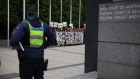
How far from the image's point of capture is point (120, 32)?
19.3 feet

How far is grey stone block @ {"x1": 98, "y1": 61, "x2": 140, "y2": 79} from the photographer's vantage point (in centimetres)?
563

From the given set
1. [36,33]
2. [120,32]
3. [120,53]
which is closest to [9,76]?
[36,33]

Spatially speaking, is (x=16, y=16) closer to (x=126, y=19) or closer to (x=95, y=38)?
(x=95, y=38)

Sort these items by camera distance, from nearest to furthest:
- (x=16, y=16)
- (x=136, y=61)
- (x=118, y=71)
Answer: (x=136, y=61) → (x=118, y=71) → (x=16, y=16)

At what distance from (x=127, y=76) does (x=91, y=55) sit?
2.47 m

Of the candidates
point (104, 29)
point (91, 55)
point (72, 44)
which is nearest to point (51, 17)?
point (72, 44)

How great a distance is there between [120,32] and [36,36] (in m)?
2.22

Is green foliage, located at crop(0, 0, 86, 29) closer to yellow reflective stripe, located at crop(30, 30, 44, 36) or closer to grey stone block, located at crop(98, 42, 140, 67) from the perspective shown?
grey stone block, located at crop(98, 42, 140, 67)

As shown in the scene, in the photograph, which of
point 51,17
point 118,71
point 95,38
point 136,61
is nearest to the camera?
point 136,61

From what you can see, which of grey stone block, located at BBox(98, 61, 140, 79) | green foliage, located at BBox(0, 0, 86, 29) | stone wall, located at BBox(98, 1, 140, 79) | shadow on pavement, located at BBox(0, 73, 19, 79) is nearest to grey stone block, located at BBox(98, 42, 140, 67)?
stone wall, located at BBox(98, 1, 140, 79)

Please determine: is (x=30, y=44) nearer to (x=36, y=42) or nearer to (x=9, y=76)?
(x=36, y=42)

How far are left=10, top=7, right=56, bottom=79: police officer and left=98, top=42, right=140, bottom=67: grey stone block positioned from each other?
208cm

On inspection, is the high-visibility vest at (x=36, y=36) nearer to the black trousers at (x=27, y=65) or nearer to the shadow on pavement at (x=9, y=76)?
the black trousers at (x=27, y=65)

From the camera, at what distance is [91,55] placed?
8.12m
